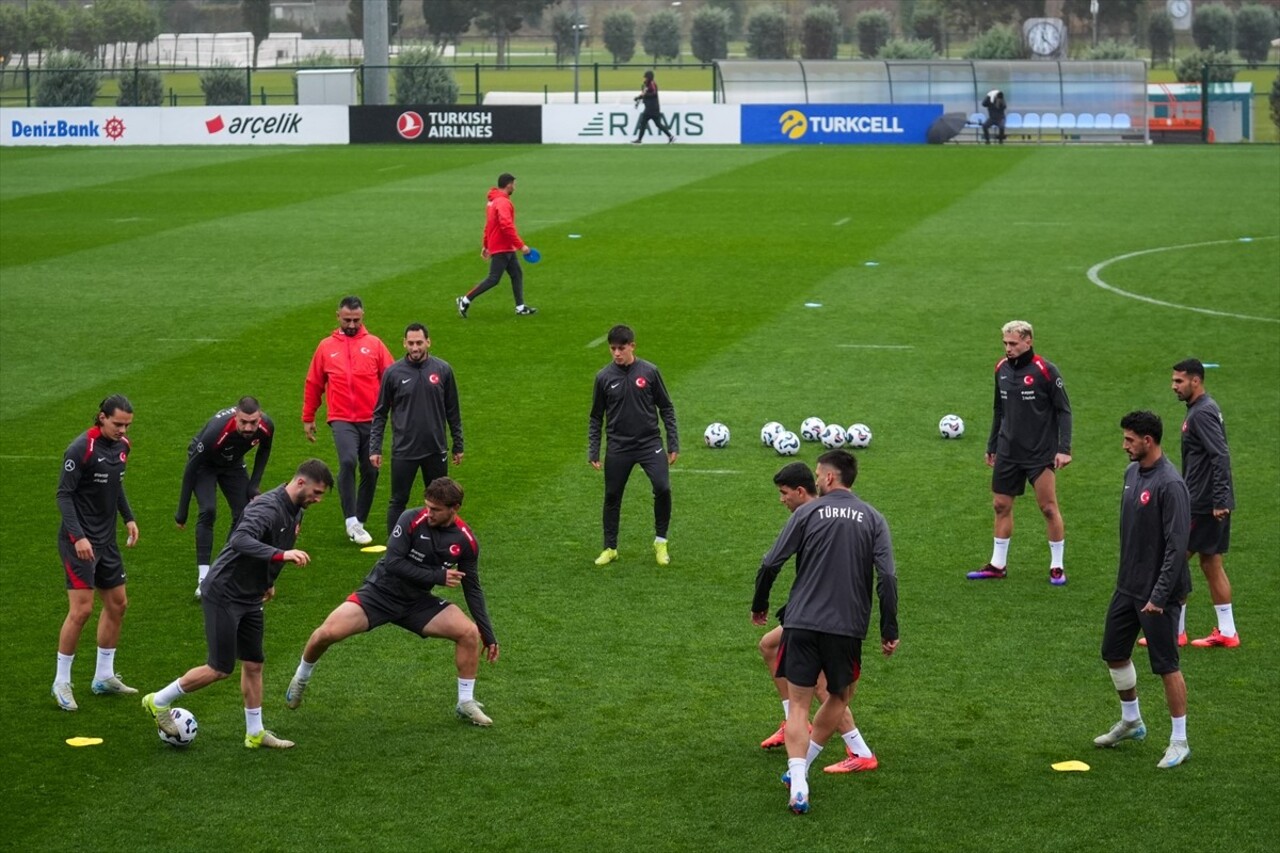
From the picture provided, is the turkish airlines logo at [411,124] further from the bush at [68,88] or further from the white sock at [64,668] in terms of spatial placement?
the white sock at [64,668]

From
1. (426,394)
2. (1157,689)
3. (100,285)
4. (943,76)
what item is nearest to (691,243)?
(100,285)

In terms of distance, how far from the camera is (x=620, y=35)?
401 ft

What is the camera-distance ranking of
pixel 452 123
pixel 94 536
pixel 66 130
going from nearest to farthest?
pixel 94 536 → pixel 452 123 → pixel 66 130

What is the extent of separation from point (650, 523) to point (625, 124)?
142 ft

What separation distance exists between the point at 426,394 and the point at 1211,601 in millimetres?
6930

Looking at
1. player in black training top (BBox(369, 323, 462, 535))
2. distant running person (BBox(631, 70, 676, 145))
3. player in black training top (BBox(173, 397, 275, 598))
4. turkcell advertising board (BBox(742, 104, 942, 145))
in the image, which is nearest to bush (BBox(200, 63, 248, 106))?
distant running person (BBox(631, 70, 676, 145))

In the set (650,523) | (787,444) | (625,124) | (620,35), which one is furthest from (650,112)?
(620,35)

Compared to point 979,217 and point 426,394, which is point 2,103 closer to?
point 979,217

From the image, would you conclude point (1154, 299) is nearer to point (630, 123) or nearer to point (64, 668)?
point (64, 668)

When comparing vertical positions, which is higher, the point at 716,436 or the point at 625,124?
the point at 625,124

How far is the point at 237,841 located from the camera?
9836 mm

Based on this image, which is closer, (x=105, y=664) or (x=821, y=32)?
(x=105, y=664)

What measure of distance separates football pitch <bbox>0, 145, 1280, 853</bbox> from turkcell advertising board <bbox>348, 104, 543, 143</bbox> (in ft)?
58.6

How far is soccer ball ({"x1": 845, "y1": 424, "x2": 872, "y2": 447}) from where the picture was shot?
19188 millimetres
